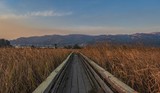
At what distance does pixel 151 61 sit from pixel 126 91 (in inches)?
87.1

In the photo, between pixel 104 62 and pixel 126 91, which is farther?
pixel 104 62

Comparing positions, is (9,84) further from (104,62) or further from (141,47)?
(104,62)

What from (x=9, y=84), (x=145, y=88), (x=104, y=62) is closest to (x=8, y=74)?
(x=9, y=84)

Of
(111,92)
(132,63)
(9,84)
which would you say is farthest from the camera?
(132,63)

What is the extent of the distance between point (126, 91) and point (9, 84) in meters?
2.05

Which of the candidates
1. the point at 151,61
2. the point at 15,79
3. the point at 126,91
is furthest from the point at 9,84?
the point at 151,61

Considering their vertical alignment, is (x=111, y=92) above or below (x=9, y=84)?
below

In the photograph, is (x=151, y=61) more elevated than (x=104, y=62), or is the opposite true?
(x=151, y=61)

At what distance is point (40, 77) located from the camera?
8.54 metres

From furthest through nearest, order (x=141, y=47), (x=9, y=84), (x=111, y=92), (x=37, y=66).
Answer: (x=141, y=47)
(x=37, y=66)
(x=111, y=92)
(x=9, y=84)

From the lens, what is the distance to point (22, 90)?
6.11 m

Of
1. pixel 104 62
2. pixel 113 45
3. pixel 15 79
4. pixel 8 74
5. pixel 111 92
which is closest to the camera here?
pixel 8 74

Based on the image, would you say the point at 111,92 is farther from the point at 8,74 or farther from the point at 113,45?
the point at 113,45

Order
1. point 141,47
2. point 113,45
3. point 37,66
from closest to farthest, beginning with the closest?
point 37,66, point 141,47, point 113,45
